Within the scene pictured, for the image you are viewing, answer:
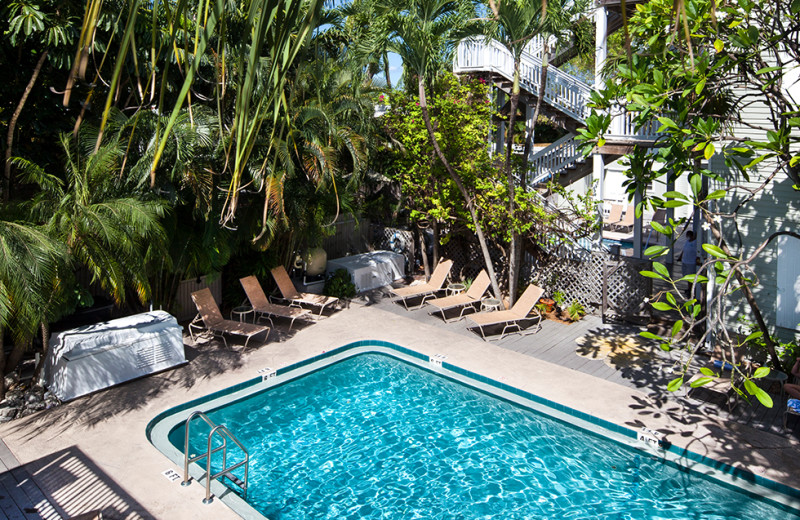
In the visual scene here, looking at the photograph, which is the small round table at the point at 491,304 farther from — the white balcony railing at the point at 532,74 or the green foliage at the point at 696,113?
the green foliage at the point at 696,113

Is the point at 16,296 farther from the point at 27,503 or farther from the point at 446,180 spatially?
the point at 446,180

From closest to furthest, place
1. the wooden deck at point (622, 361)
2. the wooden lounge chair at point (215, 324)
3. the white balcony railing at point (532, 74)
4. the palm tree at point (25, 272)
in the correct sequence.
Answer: the palm tree at point (25, 272)
the wooden deck at point (622, 361)
the wooden lounge chair at point (215, 324)
the white balcony railing at point (532, 74)

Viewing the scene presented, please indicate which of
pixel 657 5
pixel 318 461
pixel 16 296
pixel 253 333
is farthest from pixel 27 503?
pixel 657 5

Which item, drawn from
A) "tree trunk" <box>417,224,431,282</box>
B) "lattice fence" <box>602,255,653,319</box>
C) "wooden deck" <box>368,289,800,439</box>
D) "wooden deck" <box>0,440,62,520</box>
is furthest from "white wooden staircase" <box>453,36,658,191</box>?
"wooden deck" <box>0,440,62,520</box>

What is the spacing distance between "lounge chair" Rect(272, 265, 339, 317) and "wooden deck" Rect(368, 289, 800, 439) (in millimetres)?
1523

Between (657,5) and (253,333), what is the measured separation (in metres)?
7.99

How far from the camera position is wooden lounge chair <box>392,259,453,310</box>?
44.4ft

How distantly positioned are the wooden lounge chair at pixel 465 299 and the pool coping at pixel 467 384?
1886mm

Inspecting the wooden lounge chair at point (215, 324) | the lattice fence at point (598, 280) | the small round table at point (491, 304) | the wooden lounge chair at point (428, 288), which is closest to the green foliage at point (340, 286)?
the wooden lounge chair at point (428, 288)

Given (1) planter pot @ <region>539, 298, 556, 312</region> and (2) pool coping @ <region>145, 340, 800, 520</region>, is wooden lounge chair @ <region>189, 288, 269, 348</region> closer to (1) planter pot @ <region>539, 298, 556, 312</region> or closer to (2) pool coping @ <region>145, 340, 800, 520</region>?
(2) pool coping @ <region>145, 340, 800, 520</region>

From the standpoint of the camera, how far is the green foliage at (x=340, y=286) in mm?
14188

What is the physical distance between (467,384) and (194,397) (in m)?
4.21

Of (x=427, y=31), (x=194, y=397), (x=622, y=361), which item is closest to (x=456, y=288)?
(x=622, y=361)

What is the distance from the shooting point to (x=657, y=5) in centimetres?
734
